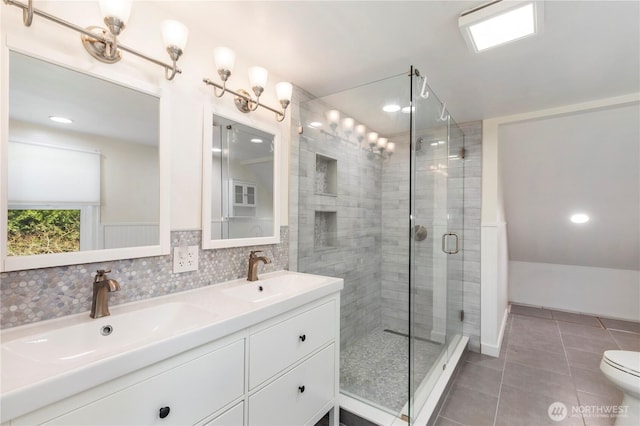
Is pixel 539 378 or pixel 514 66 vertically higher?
pixel 514 66

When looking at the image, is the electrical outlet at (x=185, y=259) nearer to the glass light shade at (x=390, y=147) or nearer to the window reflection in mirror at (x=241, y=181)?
the window reflection in mirror at (x=241, y=181)

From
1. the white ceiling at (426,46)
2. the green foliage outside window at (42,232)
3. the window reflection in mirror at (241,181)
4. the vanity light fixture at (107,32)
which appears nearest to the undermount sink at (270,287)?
the window reflection in mirror at (241,181)

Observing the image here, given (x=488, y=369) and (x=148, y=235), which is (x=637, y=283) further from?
(x=148, y=235)

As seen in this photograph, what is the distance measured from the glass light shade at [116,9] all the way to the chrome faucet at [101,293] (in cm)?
99

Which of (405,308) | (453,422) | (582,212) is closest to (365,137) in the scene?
(405,308)

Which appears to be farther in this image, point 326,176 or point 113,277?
point 326,176

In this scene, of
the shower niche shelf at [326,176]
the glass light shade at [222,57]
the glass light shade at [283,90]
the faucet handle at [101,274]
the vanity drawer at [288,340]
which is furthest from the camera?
the shower niche shelf at [326,176]

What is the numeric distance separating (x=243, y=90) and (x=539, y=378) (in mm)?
3200

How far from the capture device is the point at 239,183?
177cm

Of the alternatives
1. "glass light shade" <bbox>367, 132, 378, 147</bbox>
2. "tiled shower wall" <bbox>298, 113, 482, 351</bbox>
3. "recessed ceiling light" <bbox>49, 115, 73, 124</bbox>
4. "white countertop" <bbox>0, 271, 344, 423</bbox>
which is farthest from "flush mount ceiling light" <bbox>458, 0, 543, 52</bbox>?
"recessed ceiling light" <bbox>49, 115, 73, 124</bbox>

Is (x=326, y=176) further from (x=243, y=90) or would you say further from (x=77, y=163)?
(x=77, y=163)

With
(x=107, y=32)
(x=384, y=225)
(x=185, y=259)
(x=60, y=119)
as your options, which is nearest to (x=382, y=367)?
(x=384, y=225)

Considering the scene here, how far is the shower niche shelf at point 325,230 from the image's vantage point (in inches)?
91.4

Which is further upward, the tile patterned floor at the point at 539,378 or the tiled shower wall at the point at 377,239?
the tiled shower wall at the point at 377,239
